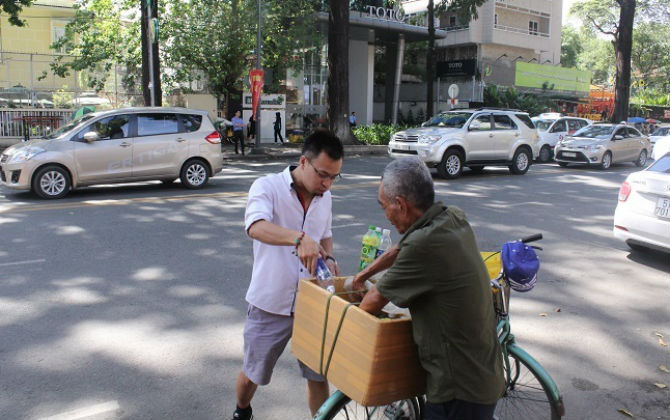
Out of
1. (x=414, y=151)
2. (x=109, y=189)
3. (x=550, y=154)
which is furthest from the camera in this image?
(x=550, y=154)

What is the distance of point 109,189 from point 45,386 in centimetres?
907

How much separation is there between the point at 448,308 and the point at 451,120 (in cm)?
1495

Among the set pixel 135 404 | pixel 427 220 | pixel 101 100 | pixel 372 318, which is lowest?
pixel 135 404

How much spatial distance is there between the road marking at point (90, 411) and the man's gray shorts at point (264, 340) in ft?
3.74

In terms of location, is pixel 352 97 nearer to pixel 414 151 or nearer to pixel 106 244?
pixel 414 151

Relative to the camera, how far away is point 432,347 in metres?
2.25

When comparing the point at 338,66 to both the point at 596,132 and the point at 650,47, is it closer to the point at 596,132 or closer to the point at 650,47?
the point at 596,132

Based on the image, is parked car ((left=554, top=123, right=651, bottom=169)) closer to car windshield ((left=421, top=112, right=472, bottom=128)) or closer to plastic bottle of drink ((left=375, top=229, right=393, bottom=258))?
car windshield ((left=421, top=112, right=472, bottom=128))

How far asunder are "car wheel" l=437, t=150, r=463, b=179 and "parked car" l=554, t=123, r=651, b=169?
5.59 m

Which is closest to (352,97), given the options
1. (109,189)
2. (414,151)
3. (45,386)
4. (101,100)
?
(101,100)

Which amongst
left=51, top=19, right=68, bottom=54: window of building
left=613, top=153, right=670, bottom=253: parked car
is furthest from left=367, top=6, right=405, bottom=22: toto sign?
left=613, top=153, right=670, bottom=253: parked car

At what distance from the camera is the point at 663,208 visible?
7023 mm

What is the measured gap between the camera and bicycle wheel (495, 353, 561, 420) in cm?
316

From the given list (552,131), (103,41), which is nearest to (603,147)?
(552,131)
